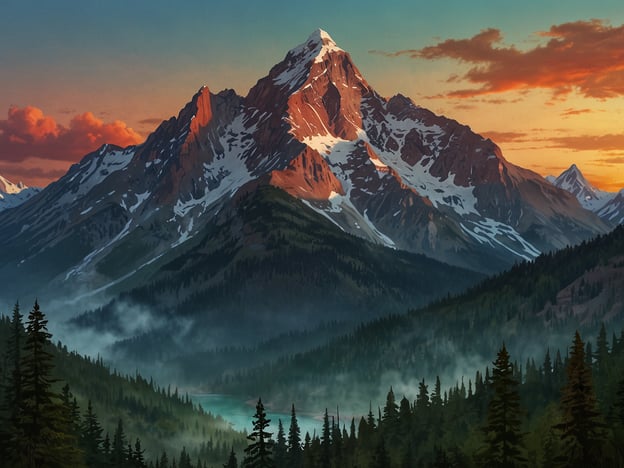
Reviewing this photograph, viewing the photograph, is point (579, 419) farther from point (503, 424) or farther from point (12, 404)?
point (12, 404)

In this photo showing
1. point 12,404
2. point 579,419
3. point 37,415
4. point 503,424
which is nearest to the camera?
point 503,424

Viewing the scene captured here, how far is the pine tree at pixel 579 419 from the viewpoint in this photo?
8238 centimetres

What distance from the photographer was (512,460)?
7944 cm

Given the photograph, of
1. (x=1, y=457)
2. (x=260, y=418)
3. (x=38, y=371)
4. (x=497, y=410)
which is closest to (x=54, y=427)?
(x=38, y=371)

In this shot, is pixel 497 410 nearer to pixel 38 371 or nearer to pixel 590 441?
pixel 590 441

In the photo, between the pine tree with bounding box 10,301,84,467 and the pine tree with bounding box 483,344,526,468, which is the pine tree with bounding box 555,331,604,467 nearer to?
the pine tree with bounding box 483,344,526,468

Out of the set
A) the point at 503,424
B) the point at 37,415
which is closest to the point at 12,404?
the point at 37,415

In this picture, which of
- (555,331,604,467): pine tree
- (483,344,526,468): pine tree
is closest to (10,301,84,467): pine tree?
(483,344,526,468): pine tree

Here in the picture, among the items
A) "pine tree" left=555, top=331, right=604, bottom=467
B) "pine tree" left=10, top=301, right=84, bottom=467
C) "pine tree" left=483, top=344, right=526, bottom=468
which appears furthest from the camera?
"pine tree" left=555, top=331, right=604, bottom=467

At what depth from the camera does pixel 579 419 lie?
83.1 meters

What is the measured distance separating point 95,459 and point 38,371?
8694 centimetres

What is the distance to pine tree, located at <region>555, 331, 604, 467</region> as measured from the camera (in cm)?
8238

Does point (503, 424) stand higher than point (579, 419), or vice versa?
point (579, 419)

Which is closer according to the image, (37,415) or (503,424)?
(503,424)
